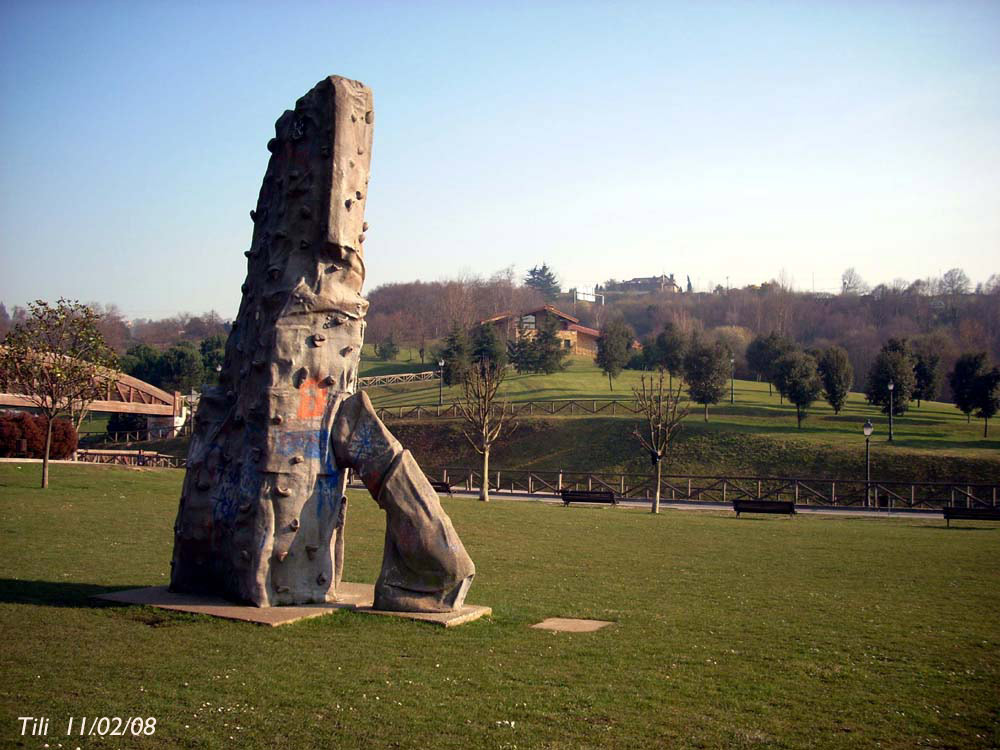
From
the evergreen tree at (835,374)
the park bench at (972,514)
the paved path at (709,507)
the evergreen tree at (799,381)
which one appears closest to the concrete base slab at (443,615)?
the paved path at (709,507)

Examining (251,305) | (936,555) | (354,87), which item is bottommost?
(936,555)

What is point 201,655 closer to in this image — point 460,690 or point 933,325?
point 460,690

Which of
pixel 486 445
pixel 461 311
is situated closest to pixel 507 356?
pixel 461 311

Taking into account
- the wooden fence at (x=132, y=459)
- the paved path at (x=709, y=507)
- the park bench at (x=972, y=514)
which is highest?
the park bench at (x=972, y=514)

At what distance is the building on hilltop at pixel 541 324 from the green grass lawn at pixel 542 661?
58582mm

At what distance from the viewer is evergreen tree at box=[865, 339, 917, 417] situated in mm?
51875

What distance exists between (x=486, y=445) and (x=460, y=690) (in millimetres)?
26150

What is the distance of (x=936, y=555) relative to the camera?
2042cm

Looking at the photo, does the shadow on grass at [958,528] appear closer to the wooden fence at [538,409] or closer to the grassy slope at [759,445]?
the grassy slope at [759,445]

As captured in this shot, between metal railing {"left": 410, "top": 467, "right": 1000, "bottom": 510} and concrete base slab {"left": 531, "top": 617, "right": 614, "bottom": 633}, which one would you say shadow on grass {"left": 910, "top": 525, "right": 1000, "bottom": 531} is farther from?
concrete base slab {"left": 531, "top": 617, "right": 614, "bottom": 633}

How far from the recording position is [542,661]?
962 centimetres

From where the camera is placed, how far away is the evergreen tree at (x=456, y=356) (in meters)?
62.0

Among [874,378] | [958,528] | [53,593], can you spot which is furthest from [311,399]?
[874,378]

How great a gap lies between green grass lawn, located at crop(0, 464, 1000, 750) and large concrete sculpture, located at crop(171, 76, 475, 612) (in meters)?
0.83
